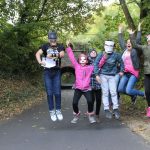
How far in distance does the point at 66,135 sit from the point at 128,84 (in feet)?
9.34

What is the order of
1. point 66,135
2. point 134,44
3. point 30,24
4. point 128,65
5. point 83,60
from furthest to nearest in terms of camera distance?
point 30,24
point 128,65
point 134,44
point 83,60
point 66,135

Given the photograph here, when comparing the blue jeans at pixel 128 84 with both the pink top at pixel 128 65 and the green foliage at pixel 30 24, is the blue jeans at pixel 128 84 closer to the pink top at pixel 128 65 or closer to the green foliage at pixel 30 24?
the pink top at pixel 128 65

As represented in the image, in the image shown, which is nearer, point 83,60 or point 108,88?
point 83,60

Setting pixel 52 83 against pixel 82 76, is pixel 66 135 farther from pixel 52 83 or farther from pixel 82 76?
pixel 82 76

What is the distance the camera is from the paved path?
9438mm

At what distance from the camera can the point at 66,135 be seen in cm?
1066

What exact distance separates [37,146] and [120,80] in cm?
414

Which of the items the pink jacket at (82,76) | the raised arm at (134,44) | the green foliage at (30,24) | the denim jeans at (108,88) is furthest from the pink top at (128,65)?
the green foliage at (30,24)

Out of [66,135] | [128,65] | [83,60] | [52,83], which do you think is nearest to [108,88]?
[128,65]

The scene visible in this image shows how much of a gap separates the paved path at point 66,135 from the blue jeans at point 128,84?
873 millimetres

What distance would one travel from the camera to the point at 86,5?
990 inches

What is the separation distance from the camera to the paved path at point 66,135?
9438 millimetres

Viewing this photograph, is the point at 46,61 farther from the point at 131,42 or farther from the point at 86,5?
the point at 86,5

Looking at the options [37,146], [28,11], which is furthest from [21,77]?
[37,146]
